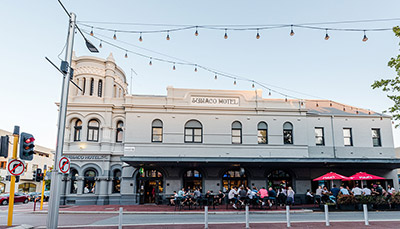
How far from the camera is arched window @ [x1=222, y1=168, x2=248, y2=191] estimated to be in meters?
23.8

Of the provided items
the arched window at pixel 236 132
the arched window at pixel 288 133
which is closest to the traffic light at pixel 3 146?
the arched window at pixel 236 132

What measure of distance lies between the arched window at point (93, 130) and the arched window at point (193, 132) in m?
7.20

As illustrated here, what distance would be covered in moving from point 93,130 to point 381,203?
68.8 ft

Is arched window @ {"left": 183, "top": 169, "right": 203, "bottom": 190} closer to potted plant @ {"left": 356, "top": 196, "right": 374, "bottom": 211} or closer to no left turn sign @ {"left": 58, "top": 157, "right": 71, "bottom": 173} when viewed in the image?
potted plant @ {"left": 356, "top": 196, "right": 374, "bottom": 211}

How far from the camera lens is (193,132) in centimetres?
2448

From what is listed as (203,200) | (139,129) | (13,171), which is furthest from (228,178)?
(13,171)

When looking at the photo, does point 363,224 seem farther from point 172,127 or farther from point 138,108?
point 138,108

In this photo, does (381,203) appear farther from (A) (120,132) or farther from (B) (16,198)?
(B) (16,198)

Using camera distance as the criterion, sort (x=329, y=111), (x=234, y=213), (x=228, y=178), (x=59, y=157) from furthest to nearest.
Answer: (x=329, y=111) < (x=228, y=178) < (x=234, y=213) < (x=59, y=157)

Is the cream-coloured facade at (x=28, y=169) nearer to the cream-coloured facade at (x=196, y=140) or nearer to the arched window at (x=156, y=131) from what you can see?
the cream-coloured facade at (x=196, y=140)

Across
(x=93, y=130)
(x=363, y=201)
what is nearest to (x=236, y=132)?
(x=363, y=201)

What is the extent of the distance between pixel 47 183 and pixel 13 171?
172 feet

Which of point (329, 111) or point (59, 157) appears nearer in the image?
point (59, 157)

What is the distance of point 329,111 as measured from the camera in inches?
1062
